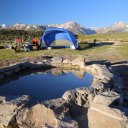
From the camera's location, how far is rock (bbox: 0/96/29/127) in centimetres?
809

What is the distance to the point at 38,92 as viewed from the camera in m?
12.0

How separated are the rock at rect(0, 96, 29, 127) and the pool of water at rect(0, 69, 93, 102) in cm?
219

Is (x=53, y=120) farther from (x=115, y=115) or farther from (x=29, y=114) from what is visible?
(x=115, y=115)

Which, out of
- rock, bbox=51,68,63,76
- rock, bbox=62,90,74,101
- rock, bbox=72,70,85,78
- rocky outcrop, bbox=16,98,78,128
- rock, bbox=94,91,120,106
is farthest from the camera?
rock, bbox=51,68,63,76

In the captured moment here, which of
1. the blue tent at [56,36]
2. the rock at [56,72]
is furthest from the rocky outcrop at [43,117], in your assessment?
the blue tent at [56,36]

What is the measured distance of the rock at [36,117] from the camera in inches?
310

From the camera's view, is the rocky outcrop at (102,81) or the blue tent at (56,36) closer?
the rocky outcrop at (102,81)

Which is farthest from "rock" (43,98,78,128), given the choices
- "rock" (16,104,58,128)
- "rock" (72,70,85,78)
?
"rock" (72,70,85,78)

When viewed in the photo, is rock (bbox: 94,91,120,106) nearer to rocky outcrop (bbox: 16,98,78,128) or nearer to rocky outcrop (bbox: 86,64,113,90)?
rocky outcrop (bbox: 16,98,78,128)

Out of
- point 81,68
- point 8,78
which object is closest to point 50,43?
point 81,68

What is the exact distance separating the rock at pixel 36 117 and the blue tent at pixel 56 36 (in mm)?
21058

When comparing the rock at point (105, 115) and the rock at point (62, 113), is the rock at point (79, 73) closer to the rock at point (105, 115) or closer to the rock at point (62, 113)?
the rock at point (62, 113)

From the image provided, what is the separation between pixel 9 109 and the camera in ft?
27.0

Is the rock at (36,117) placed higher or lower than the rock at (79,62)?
lower
